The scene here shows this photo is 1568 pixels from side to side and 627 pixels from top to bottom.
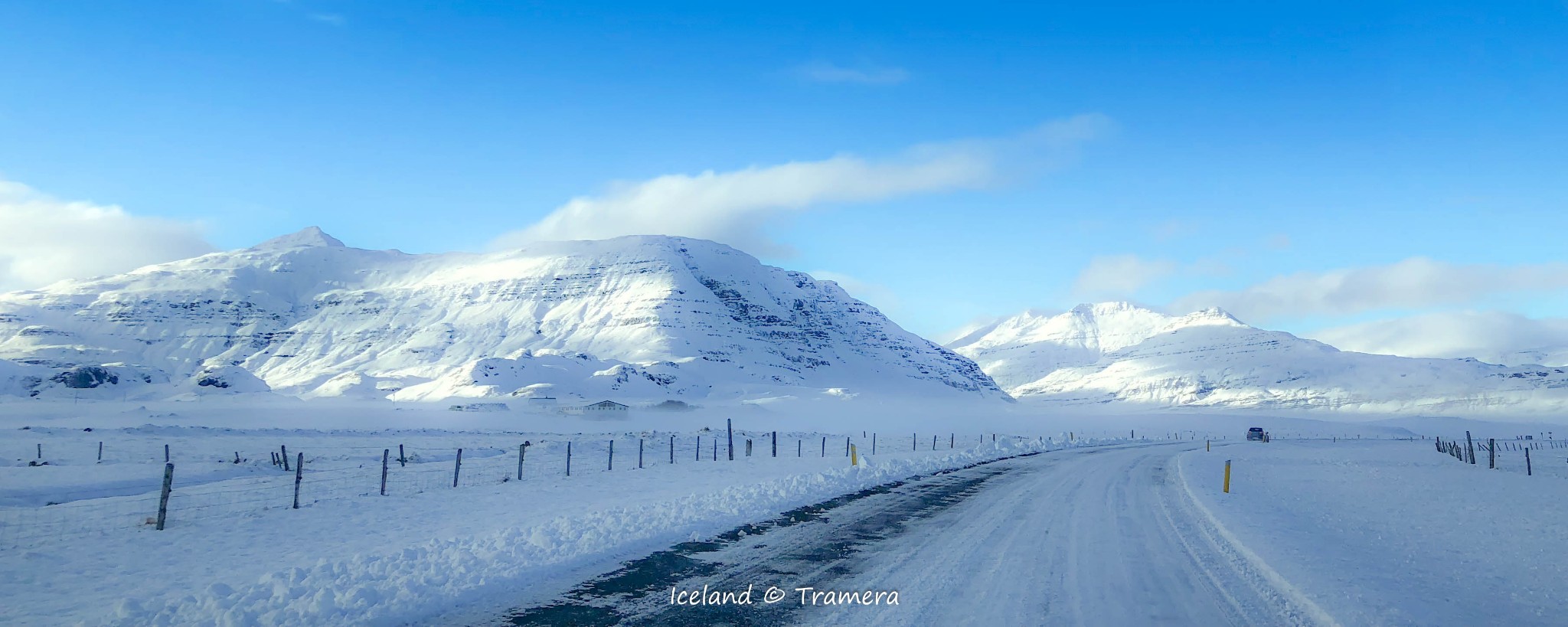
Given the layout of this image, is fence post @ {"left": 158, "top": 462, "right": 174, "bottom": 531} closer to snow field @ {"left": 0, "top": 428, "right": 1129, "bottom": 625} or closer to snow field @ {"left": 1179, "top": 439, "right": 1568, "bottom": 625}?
snow field @ {"left": 0, "top": 428, "right": 1129, "bottom": 625}

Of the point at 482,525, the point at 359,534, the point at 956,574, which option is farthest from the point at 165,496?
the point at 956,574

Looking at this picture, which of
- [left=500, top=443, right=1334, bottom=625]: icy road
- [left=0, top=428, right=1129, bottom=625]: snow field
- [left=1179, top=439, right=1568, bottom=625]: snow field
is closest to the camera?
[left=500, top=443, right=1334, bottom=625]: icy road

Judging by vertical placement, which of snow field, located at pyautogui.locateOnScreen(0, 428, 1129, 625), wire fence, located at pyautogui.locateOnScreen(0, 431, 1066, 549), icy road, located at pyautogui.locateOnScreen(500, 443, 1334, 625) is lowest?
wire fence, located at pyautogui.locateOnScreen(0, 431, 1066, 549)

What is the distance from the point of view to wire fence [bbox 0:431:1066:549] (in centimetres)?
1720

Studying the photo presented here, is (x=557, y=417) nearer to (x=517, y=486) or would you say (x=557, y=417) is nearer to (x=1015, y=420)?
(x=1015, y=420)

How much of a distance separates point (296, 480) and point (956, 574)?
50.8 feet

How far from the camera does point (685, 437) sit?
63656mm

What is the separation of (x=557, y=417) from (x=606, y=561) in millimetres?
104074

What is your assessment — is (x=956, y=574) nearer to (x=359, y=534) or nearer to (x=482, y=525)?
(x=482, y=525)

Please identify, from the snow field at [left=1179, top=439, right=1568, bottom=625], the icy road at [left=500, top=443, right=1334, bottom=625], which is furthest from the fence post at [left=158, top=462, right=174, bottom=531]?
the snow field at [left=1179, top=439, right=1568, bottom=625]

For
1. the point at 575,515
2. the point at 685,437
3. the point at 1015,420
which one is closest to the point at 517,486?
the point at 575,515

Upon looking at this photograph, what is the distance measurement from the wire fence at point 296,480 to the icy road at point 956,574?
38.5 ft

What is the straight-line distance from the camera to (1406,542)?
13.8 meters

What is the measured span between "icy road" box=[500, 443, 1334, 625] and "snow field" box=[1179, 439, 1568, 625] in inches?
28.0
